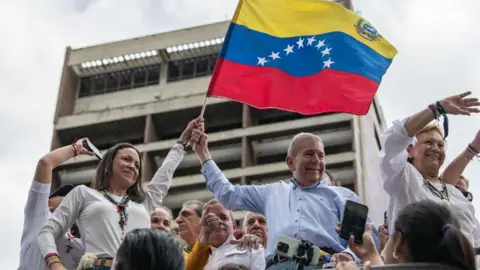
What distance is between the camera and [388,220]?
212 inches

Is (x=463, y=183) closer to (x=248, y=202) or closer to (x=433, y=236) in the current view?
(x=248, y=202)

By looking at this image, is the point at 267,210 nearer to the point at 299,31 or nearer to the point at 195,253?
the point at 195,253

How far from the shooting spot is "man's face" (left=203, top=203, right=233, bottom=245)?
580cm

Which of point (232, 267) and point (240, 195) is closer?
point (232, 267)

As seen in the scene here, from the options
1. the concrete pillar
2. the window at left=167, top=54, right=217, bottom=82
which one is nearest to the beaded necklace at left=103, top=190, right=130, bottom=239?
the concrete pillar

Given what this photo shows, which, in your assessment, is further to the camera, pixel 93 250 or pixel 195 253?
pixel 195 253

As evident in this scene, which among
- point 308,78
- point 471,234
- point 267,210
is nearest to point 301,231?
point 267,210

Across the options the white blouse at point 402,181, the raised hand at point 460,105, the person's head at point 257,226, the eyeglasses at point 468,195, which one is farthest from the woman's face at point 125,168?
the eyeglasses at point 468,195

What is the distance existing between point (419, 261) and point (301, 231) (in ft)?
5.78

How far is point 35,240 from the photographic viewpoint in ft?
17.2

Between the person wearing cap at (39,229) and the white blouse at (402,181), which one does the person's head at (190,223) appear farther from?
the white blouse at (402,181)

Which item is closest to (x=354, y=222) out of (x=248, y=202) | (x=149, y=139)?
(x=248, y=202)

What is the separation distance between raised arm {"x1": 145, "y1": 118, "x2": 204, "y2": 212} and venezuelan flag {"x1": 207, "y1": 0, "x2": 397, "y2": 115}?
62 cm

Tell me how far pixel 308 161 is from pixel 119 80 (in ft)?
127
